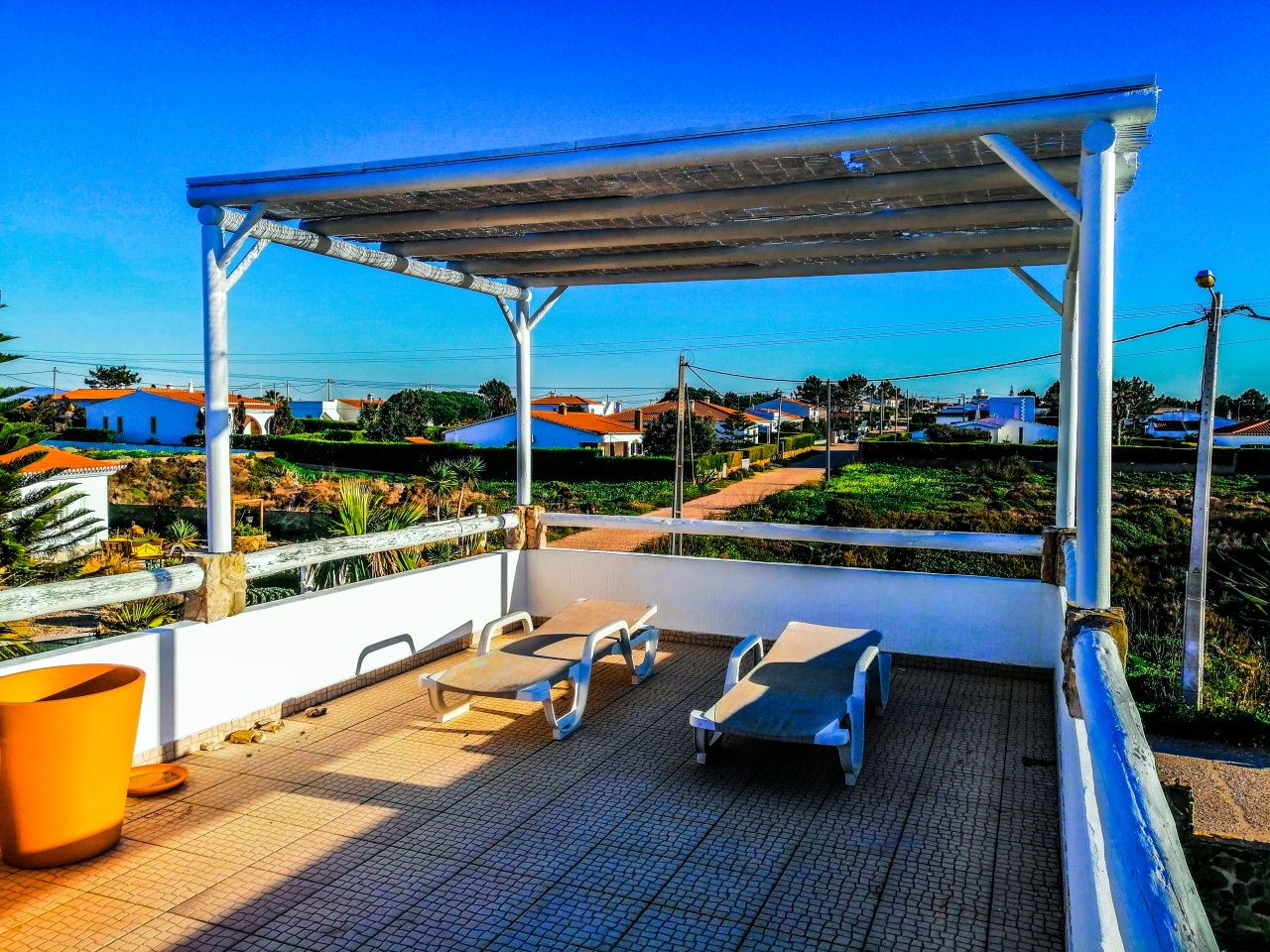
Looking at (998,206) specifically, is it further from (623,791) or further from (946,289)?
(946,289)

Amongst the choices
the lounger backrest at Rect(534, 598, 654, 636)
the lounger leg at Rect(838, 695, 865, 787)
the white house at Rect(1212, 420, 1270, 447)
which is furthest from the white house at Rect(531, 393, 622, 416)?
the lounger leg at Rect(838, 695, 865, 787)

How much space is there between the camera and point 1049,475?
134ft

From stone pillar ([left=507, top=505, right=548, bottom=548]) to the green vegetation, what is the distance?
784cm

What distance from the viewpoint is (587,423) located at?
5841cm

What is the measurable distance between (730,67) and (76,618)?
16.4 meters

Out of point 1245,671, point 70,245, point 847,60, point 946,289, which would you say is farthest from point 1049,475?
point 70,245

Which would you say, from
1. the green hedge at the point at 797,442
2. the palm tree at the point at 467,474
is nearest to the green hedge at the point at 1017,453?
the green hedge at the point at 797,442

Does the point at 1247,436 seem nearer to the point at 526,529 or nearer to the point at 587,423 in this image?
the point at 587,423

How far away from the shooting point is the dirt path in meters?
23.8

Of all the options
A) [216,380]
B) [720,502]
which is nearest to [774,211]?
[216,380]

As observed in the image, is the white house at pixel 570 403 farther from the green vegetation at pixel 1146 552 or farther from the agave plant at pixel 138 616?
the agave plant at pixel 138 616

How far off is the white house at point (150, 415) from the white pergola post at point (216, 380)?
220 feet

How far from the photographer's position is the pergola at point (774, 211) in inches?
131

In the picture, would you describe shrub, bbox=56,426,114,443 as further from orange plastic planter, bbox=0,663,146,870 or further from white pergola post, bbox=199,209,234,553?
orange plastic planter, bbox=0,663,146,870
